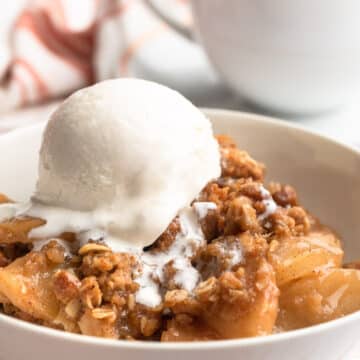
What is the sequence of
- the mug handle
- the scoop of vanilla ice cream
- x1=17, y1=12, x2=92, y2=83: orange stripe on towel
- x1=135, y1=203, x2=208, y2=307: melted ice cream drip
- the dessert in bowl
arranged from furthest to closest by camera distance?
x1=17, y1=12, x2=92, y2=83: orange stripe on towel → the mug handle → the scoop of vanilla ice cream → x1=135, y1=203, x2=208, y2=307: melted ice cream drip → the dessert in bowl

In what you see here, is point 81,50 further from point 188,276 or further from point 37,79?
point 188,276

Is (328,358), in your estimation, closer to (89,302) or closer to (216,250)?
(216,250)

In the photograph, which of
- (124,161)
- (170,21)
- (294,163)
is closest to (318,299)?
(124,161)

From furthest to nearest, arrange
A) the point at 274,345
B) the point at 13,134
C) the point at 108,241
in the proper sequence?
1. the point at 13,134
2. the point at 108,241
3. the point at 274,345

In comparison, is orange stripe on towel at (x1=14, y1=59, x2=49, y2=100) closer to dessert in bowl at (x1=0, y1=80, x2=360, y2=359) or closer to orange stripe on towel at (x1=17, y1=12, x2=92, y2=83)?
orange stripe on towel at (x1=17, y1=12, x2=92, y2=83)

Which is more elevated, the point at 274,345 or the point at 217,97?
the point at 274,345

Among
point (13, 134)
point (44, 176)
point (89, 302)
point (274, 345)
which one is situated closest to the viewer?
point (274, 345)

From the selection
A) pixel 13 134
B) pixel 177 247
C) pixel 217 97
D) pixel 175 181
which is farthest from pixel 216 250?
pixel 217 97

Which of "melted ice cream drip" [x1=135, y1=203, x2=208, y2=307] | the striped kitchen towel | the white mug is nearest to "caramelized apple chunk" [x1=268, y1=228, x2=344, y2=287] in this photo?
"melted ice cream drip" [x1=135, y1=203, x2=208, y2=307]

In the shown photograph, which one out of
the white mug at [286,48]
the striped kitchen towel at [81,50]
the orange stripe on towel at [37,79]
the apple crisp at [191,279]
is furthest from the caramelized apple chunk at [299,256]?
the orange stripe on towel at [37,79]
